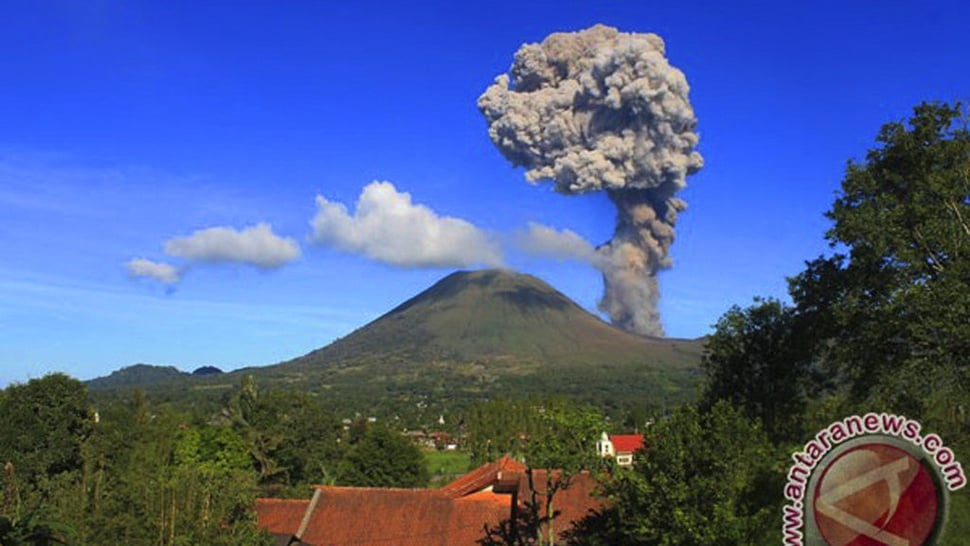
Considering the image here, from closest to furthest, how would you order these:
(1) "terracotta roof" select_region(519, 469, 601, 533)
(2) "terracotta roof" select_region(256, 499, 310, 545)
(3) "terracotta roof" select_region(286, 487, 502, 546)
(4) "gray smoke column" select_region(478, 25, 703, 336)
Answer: (3) "terracotta roof" select_region(286, 487, 502, 546) < (1) "terracotta roof" select_region(519, 469, 601, 533) < (2) "terracotta roof" select_region(256, 499, 310, 545) < (4) "gray smoke column" select_region(478, 25, 703, 336)

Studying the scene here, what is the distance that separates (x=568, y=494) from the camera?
3266 cm

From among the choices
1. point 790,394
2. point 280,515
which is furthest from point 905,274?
point 280,515

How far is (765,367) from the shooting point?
28953 mm

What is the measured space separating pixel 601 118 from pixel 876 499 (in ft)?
406

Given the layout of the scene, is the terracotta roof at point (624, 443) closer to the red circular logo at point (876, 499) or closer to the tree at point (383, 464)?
the tree at point (383, 464)

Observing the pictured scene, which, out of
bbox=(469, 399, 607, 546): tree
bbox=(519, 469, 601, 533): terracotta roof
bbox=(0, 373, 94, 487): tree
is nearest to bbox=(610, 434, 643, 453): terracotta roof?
bbox=(469, 399, 607, 546): tree

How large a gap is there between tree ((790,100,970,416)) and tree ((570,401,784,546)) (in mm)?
4643

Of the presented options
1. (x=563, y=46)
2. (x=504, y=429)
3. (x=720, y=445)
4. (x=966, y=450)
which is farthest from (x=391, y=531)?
(x=563, y=46)

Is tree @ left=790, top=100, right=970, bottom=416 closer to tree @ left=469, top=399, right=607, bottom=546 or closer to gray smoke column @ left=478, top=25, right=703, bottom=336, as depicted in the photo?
tree @ left=469, top=399, right=607, bottom=546

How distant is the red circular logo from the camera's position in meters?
9.01

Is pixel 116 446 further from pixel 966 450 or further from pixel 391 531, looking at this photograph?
pixel 966 450

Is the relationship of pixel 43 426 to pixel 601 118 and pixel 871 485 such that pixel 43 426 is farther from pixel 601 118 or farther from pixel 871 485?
pixel 601 118

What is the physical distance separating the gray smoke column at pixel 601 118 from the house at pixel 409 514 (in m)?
98.7

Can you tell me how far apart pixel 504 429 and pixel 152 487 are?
6059 centimetres
